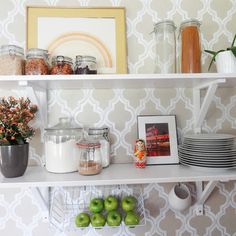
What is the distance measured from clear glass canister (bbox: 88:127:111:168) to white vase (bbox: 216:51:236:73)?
1.77ft

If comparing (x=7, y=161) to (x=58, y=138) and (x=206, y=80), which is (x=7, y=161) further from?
(x=206, y=80)

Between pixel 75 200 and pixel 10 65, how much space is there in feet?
2.13

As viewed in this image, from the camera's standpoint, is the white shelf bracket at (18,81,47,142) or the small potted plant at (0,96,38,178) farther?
the white shelf bracket at (18,81,47,142)

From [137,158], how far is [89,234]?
44cm

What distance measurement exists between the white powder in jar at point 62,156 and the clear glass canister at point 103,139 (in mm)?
110

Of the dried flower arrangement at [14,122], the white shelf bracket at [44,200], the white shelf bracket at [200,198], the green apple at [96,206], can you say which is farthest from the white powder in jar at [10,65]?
the white shelf bracket at [200,198]

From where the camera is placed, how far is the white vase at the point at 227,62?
90 cm

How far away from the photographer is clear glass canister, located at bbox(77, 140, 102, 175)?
899 mm

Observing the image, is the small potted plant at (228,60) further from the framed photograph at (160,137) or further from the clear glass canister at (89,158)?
the clear glass canister at (89,158)

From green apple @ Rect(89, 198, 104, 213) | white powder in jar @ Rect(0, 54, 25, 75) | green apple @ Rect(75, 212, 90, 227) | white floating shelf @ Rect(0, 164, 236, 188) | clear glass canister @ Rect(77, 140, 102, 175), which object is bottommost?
green apple @ Rect(75, 212, 90, 227)

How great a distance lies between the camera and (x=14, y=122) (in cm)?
84

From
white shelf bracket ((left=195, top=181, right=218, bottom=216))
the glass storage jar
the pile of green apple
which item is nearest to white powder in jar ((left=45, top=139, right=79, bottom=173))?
the glass storage jar

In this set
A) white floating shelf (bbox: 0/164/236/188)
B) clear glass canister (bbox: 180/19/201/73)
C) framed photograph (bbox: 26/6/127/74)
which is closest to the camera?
white floating shelf (bbox: 0/164/236/188)

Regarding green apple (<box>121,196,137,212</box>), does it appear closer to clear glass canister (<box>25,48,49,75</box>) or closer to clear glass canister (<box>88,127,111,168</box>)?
clear glass canister (<box>88,127,111,168</box>)
